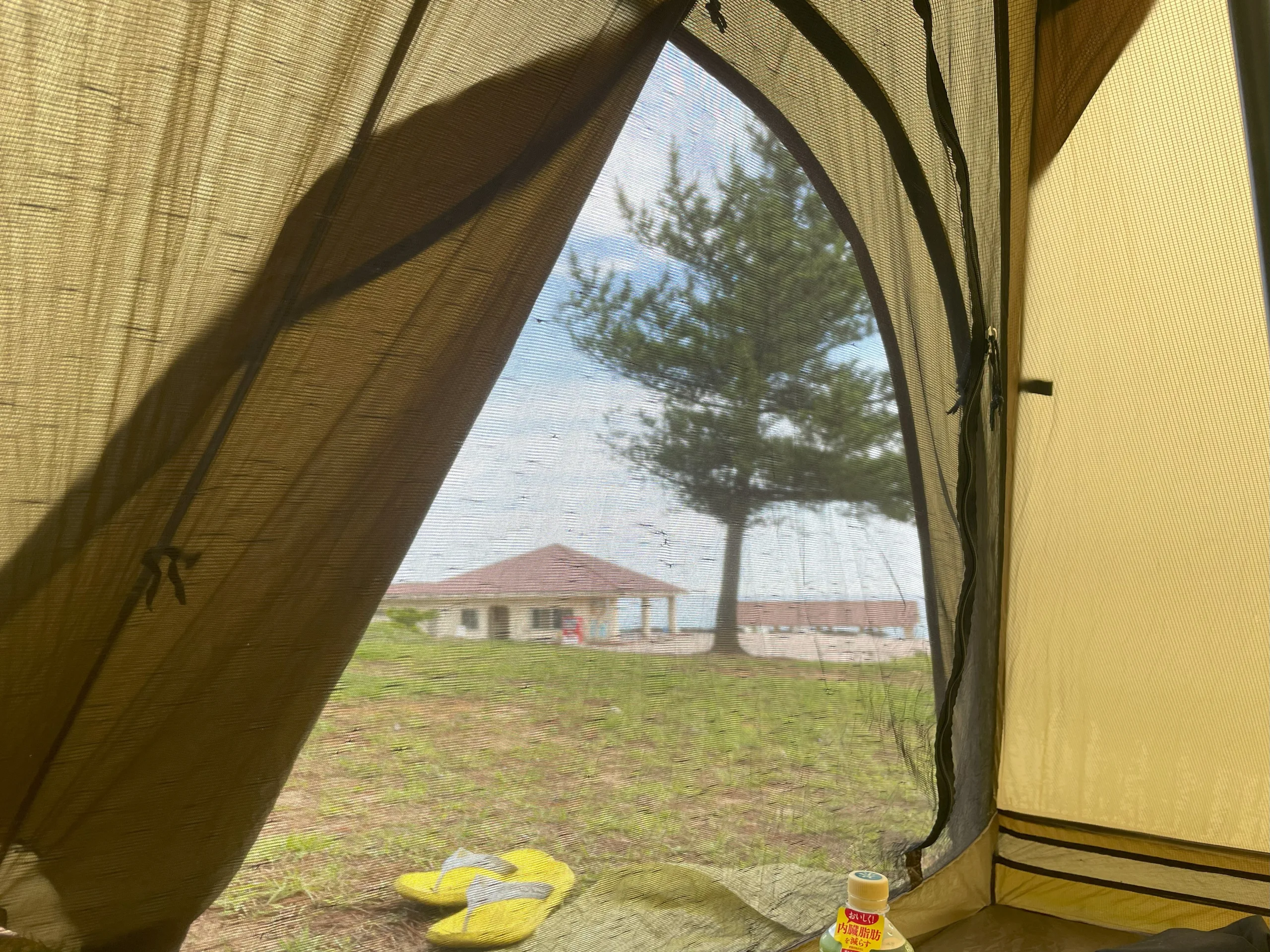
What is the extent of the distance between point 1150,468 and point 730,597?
0.95 metres

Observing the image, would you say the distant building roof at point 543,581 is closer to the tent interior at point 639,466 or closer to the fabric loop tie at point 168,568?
the tent interior at point 639,466

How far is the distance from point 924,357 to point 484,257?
2.67 feet

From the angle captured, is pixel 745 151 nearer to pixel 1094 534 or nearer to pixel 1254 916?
pixel 1094 534

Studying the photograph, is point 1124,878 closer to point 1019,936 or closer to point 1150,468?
point 1019,936

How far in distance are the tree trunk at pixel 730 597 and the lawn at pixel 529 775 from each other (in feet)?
0.06

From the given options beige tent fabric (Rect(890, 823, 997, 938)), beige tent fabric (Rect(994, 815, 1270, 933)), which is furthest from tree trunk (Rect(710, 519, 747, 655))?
beige tent fabric (Rect(994, 815, 1270, 933))

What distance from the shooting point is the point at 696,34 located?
863mm

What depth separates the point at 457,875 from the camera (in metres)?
0.73

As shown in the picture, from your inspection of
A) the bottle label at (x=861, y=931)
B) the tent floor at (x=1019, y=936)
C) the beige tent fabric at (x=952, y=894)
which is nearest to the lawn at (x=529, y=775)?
the bottle label at (x=861, y=931)

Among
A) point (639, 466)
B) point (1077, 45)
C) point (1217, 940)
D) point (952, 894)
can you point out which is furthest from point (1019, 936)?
point (1077, 45)

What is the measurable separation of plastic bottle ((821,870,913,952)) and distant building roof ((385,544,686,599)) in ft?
1.45

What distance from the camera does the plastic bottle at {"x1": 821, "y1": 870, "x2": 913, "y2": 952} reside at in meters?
1.04

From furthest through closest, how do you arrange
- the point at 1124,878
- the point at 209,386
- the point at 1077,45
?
the point at 1124,878 < the point at 1077,45 < the point at 209,386

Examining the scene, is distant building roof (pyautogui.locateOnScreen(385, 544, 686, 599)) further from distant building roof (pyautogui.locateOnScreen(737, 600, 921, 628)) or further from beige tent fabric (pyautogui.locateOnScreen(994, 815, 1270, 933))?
beige tent fabric (pyautogui.locateOnScreen(994, 815, 1270, 933))
